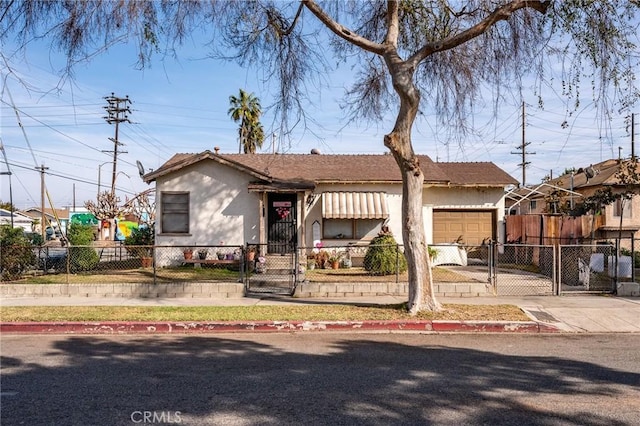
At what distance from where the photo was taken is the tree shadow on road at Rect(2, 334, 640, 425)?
4.84 m

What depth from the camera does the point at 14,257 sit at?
14078 millimetres

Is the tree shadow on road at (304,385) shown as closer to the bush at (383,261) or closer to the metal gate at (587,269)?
the bush at (383,261)

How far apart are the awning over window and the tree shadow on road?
9.63 meters

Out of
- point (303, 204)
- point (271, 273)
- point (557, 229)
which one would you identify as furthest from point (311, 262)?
point (557, 229)

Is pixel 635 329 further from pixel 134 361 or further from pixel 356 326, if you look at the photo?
pixel 134 361

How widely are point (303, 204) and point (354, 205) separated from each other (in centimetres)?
173

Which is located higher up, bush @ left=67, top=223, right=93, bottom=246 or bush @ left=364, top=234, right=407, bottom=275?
bush @ left=67, top=223, right=93, bottom=246

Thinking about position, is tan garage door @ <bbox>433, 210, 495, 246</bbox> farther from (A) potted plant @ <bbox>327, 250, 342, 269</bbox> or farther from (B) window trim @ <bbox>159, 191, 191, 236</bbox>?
(B) window trim @ <bbox>159, 191, 191, 236</bbox>

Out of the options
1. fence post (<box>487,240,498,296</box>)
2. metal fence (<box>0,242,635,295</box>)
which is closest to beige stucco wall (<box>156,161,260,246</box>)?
metal fence (<box>0,242,635,295</box>)

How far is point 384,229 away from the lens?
16469mm

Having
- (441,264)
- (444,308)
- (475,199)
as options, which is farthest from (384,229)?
(444,308)

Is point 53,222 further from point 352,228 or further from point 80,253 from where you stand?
point 352,228

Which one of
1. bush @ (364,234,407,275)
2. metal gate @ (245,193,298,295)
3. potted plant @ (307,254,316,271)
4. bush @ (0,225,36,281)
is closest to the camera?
metal gate @ (245,193,298,295)

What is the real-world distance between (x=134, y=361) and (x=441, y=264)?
1282 centimetres
